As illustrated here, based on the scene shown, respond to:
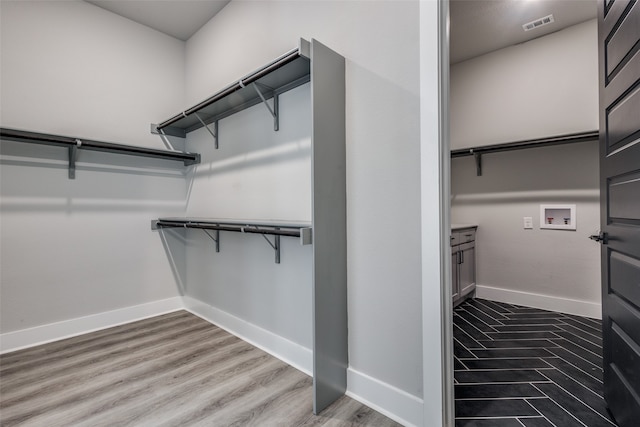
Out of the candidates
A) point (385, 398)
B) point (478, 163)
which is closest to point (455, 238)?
point (478, 163)

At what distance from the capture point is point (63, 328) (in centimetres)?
233

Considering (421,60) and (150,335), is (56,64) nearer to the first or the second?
(150,335)

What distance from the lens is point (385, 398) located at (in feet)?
4.79

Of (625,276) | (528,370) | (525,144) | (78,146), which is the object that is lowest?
(528,370)

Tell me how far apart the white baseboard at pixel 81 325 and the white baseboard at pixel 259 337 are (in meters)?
0.26

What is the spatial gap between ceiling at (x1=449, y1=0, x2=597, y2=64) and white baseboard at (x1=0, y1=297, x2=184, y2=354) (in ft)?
12.0

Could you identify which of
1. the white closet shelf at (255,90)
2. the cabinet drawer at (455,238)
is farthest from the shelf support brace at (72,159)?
the cabinet drawer at (455,238)

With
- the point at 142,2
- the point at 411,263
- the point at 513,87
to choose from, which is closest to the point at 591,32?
the point at 513,87

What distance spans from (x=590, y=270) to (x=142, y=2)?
4.44 meters

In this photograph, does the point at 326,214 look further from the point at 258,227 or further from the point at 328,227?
the point at 258,227

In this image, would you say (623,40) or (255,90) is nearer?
(623,40)

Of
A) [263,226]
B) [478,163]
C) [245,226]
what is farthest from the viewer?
[478,163]

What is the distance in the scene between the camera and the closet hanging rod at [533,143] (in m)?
2.48

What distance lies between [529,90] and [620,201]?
216 centimetres
